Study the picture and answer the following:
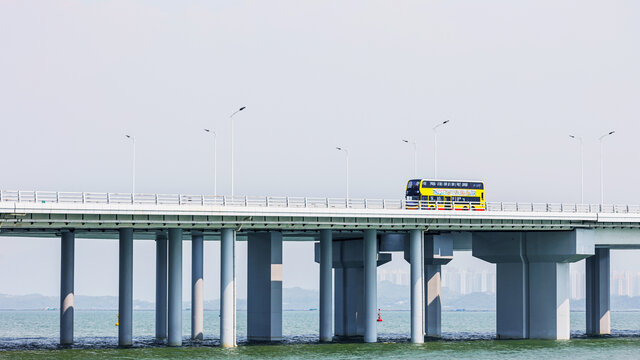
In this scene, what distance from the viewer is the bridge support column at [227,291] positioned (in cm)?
8856

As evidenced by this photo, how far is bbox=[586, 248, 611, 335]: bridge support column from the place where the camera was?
129 meters

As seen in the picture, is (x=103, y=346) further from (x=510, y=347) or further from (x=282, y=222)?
(x=510, y=347)

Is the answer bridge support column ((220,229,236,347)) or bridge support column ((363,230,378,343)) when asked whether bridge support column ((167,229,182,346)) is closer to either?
bridge support column ((220,229,236,347))

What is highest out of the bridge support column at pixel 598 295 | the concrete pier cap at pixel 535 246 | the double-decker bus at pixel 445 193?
the double-decker bus at pixel 445 193

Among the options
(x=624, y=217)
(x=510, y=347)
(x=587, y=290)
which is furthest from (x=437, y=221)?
(x=587, y=290)

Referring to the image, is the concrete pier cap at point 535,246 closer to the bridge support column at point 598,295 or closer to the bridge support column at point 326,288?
the bridge support column at point 326,288

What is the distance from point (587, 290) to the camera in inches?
5236

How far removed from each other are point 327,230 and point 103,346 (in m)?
23.8

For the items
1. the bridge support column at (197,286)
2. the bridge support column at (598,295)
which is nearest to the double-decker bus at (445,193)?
the bridge support column at (197,286)

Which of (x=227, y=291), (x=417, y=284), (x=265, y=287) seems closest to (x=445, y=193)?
(x=417, y=284)

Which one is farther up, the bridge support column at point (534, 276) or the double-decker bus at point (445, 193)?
the double-decker bus at point (445, 193)

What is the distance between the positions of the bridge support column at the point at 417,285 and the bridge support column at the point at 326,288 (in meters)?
9.25

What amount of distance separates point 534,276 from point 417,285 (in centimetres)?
1609

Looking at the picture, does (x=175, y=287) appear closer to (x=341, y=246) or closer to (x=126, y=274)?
(x=126, y=274)
